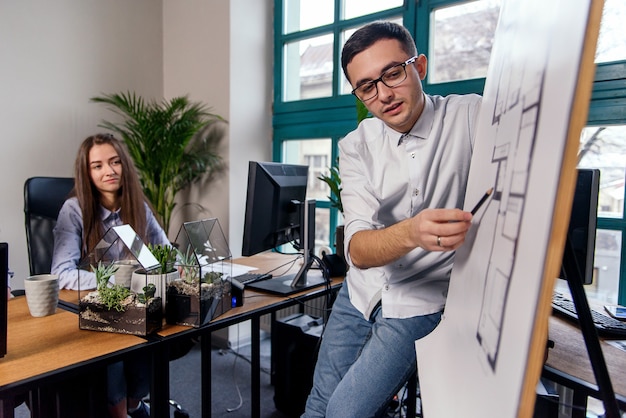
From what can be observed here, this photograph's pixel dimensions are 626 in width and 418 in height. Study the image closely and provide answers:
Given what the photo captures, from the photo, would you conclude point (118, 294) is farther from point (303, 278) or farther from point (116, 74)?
point (116, 74)

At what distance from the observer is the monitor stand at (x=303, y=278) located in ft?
5.93

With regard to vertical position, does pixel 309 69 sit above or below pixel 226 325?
above

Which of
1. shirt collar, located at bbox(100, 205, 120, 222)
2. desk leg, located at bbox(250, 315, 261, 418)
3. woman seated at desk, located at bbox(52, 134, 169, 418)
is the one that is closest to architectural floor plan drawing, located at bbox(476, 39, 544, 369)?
desk leg, located at bbox(250, 315, 261, 418)

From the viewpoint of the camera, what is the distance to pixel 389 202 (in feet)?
4.09

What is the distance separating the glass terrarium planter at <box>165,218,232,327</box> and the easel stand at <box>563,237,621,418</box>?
40.1 inches

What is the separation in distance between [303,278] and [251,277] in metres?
0.24

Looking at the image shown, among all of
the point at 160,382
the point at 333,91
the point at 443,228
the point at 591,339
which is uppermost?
the point at 333,91

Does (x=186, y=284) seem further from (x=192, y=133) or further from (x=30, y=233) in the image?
(x=192, y=133)

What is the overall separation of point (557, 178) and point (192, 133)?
115 inches

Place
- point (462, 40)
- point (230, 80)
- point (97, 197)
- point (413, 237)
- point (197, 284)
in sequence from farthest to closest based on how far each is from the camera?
point (230, 80), point (462, 40), point (97, 197), point (197, 284), point (413, 237)

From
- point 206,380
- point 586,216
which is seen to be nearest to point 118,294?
point 206,380

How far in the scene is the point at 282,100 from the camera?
3.36 meters

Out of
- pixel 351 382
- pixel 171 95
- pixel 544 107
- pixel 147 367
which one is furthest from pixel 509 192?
pixel 171 95

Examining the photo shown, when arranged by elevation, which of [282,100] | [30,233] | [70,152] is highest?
[282,100]
